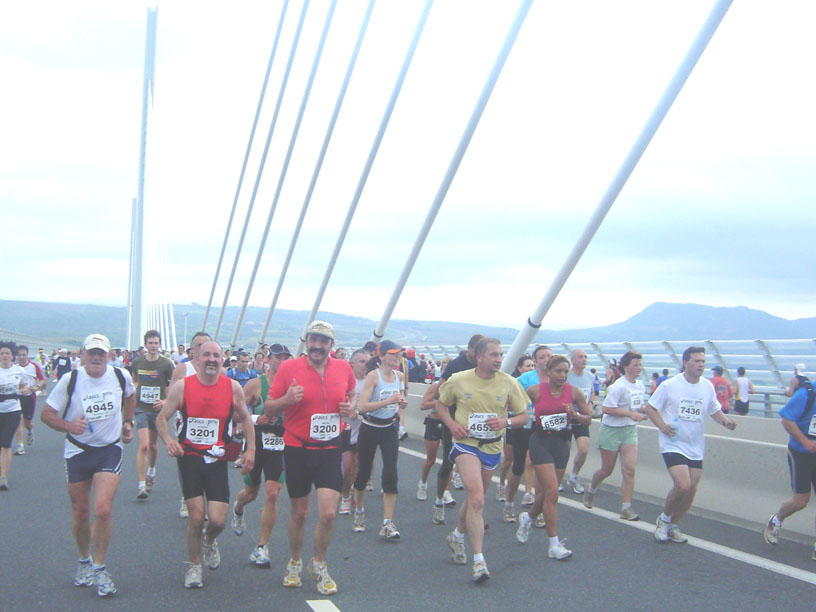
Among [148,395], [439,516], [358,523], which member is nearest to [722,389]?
[439,516]

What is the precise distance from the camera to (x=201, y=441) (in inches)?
Result: 247

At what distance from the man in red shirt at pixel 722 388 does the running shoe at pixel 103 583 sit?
14.6 meters

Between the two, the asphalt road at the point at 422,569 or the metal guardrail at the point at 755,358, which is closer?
the asphalt road at the point at 422,569

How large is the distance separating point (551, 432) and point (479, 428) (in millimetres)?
942

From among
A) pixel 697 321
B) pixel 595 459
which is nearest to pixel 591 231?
pixel 595 459

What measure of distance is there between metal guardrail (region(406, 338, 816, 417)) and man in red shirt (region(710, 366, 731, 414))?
1.80 ft

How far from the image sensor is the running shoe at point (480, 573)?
632cm

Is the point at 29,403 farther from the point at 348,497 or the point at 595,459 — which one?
the point at 595,459

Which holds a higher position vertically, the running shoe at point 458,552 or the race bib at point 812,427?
the race bib at point 812,427

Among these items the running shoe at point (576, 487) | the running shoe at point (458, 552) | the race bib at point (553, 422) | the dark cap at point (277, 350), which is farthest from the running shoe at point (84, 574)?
the running shoe at point (576, 487)

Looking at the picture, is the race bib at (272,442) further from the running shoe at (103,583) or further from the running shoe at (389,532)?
the running shoe at (103,583)

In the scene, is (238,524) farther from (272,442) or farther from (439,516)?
(439,516)

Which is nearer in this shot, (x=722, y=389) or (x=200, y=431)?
(x=200, y=431)

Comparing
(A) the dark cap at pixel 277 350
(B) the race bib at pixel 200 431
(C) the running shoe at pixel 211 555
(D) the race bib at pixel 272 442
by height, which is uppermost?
(A) the dark cap at pixel 277 350
